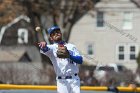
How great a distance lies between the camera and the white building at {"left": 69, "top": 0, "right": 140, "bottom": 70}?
3634 centimetres

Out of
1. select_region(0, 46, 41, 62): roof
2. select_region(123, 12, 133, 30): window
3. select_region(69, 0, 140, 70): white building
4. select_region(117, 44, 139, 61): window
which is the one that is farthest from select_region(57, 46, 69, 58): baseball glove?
select_region(0, 46, 41, 62): roof

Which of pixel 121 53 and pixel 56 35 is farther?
pixel 121 53

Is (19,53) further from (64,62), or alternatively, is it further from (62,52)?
(62,52)

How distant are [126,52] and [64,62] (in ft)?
100

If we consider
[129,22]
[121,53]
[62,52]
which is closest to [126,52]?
[121,53]

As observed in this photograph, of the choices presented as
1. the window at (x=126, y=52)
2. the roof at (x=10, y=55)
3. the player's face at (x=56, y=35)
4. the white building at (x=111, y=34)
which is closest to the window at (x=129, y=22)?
the white building at (x=111, y=34)

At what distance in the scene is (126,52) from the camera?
125 ft

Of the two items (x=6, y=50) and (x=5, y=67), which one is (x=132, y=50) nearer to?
(x=6, y=50)

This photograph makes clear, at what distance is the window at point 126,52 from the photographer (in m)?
36.5

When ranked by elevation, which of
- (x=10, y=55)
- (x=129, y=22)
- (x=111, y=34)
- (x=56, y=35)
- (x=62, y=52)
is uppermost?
(x=129, y=22)

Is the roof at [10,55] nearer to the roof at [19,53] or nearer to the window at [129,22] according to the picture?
the roof at [19,53]

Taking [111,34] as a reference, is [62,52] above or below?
above

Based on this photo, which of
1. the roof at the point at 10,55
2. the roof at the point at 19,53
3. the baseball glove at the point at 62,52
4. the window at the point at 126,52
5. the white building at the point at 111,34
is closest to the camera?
the baseball glove at the point at 62,52

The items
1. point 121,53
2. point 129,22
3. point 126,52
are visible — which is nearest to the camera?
point 121,53
